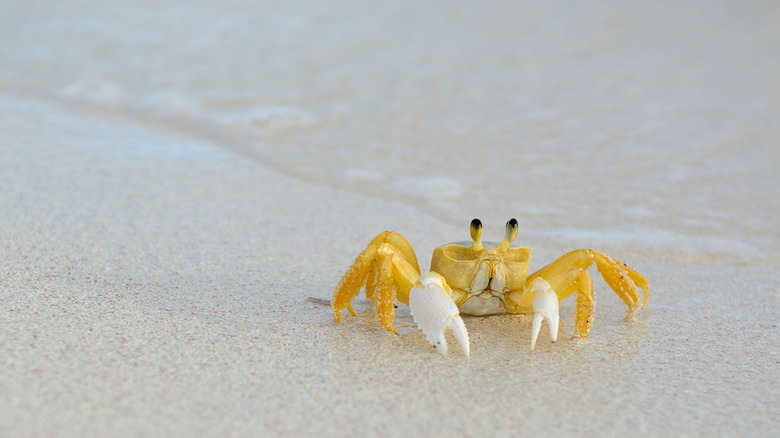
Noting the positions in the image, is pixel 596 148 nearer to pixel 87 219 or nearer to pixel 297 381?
pixel 87 219

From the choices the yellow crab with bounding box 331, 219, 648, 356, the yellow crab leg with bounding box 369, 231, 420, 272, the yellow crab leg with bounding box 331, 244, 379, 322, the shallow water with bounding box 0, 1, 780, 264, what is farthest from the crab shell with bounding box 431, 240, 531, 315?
the shallow water with bounding box 0, 1, 780, 264

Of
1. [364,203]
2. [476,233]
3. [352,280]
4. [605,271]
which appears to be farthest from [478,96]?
[352,280]

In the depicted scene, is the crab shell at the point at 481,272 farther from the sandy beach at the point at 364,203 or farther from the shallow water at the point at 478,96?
the shallow water at the point at 478,96

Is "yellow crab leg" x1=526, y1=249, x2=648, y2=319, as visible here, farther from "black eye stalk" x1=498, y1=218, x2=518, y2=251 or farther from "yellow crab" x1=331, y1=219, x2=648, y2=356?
"black eye stalk" x1=498, y1=218, x2=518, y2=251

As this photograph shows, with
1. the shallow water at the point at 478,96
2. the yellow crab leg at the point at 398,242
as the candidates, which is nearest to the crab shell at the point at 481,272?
the yellow crab leg at the point at 398,242

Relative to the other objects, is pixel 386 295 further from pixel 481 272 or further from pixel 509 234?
pixel 509 234

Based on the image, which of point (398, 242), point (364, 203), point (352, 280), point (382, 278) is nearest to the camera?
point (382, 278)

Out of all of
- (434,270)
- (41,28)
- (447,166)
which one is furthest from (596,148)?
(41,28)

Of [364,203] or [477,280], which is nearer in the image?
[477,280]
